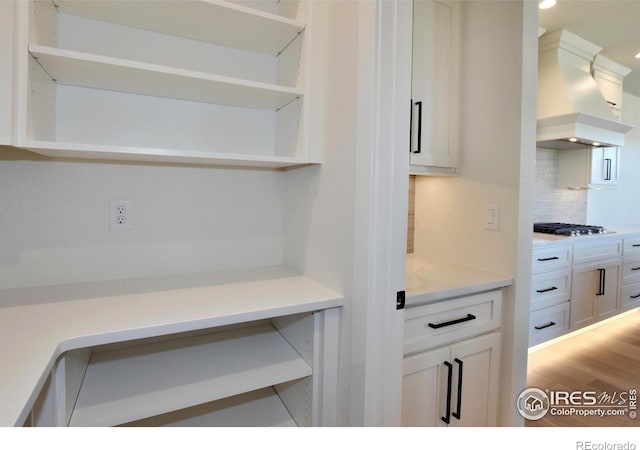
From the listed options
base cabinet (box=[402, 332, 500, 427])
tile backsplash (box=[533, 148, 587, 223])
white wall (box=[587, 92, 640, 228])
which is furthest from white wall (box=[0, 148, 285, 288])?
white wall (box=[587, 92, 640, 228])

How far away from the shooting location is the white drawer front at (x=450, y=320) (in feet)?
3.86

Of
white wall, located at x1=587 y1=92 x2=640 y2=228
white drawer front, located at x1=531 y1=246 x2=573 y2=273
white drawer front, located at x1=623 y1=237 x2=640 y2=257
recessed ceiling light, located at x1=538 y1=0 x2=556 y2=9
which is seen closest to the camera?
recessed ceiling light, located at x1=538 y1=0 x2=556 y2=9

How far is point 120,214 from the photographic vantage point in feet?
4.07

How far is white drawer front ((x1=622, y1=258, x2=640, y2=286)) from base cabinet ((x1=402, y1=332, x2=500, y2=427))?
2.60 m

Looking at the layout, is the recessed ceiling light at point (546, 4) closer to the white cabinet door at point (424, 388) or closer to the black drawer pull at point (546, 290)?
the black drawer pull at point (546, 290)

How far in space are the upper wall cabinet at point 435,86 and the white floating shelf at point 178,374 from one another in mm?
1068

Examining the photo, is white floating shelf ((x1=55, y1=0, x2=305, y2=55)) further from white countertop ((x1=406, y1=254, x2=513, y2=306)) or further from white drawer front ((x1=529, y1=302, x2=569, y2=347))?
white drawer front ((x1=529, y1=302, x2=569, y2=347))

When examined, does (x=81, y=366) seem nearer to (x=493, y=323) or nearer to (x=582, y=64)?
(x=493, y=323)

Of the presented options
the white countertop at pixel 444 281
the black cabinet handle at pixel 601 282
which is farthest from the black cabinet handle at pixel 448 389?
the black cabinet handle at pixel 601 282

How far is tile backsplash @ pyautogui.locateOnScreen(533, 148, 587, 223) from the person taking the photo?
3.12m

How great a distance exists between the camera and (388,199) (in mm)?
929

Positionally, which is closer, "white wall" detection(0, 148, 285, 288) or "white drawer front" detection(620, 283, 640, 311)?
"white wall" detection(0, 148, 285, 288)
